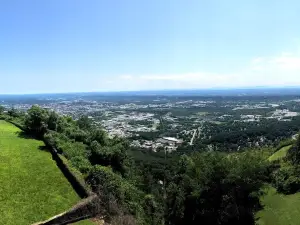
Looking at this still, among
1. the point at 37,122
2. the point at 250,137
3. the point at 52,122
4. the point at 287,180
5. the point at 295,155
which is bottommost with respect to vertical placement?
the point at 250,137

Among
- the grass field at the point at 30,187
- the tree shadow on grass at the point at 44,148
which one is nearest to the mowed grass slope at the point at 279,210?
the grass field at the point at 30,187

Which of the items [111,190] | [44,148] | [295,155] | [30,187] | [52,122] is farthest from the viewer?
[295,155]

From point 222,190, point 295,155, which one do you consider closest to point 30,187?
point 222,190

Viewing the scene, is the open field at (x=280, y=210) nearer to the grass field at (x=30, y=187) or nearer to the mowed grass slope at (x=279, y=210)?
the mowed grass slope at (x=279, y=210)

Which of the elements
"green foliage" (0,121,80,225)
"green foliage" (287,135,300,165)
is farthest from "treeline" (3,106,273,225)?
"green foliage" (287,135,300,165)

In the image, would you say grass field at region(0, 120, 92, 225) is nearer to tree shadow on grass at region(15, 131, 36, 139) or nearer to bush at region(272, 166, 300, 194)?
tree shadow on grass at region(15, 131, 36, 139)

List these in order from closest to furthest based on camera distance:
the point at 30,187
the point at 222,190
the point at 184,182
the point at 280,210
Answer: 1. the point at 30,187
2. the point at 280,210
3. the point at 222,190
4. the point at 184,182

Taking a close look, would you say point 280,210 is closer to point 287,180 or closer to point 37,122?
point 287,180
